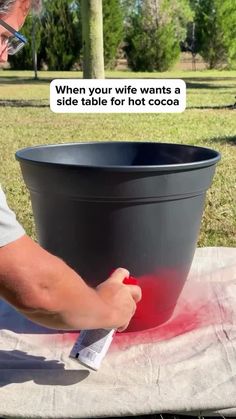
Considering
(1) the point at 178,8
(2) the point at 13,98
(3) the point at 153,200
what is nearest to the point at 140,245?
(3) the point at 153,200

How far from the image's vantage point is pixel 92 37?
35.8 feet

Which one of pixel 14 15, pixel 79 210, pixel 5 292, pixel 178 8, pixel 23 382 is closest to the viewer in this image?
pixel 5 292

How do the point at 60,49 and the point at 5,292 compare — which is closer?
the point at 5,292

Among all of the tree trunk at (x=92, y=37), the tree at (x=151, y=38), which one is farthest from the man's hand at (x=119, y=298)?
the tree at (x=151, y=38)

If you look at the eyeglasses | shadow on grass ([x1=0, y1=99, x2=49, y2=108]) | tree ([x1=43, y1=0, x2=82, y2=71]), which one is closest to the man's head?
the eyeglasses

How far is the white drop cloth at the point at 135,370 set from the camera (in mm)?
1710

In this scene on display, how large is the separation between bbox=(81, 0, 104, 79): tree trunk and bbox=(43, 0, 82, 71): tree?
885 cm

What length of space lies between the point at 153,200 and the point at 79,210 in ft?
0.75

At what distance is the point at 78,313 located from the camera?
1.42 m

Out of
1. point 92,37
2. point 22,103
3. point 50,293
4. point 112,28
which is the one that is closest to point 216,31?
point 112,28

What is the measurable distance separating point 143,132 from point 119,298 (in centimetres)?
563

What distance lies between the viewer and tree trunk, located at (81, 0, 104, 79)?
1066cm

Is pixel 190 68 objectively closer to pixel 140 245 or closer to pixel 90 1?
pixel 90 1
